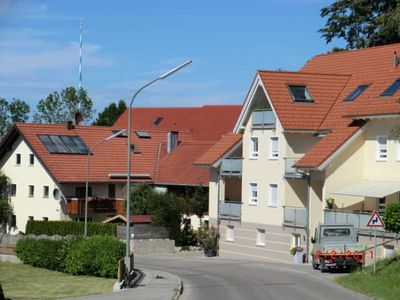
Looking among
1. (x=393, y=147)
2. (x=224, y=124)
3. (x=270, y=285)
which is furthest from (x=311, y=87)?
(x=224, y=124)

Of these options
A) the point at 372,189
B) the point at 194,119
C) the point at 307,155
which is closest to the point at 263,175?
the point at 307,155

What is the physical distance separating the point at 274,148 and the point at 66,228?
18677mm

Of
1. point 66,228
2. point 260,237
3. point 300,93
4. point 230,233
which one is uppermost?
point 300,93

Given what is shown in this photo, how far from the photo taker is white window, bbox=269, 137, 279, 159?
5200cm

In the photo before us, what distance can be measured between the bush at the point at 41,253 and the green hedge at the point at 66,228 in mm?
8394

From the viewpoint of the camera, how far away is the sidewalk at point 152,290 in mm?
30703

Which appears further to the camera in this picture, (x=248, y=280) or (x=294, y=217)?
(x=294, y=217)

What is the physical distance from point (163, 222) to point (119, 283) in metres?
27.4

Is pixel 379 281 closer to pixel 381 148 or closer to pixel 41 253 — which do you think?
pixel 381 148

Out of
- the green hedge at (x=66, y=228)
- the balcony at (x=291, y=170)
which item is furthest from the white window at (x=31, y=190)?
the balcony at (x=291, y=170)

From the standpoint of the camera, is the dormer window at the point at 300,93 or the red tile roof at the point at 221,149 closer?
the dormer window at the point at 300,93

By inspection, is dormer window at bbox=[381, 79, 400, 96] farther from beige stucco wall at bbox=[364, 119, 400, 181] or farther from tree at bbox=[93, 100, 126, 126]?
tree at bbox=[93, 100, 126, 126]

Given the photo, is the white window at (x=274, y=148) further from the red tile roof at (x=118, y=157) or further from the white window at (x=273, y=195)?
the red tile roof at (x=118, y=157)

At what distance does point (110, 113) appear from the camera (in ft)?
436
